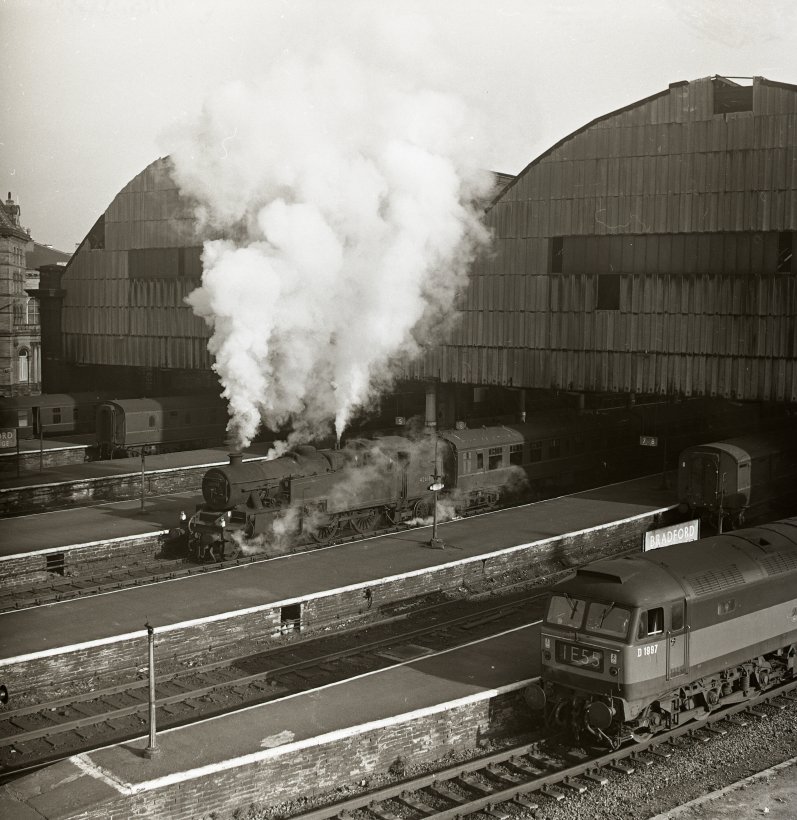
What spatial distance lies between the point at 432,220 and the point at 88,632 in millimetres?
16411

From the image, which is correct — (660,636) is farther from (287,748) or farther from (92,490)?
(92,490)

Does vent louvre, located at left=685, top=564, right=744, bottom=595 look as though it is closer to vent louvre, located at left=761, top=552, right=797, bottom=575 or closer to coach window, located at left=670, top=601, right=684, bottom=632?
coach window, located at left=670, top=601, right=684, bottom=632

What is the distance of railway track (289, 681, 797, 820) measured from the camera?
11.7m

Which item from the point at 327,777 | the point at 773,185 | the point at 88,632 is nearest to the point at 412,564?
the point at 88,632

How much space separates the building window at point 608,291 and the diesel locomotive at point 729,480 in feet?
15.6

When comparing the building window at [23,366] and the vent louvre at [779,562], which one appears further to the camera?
the building window at [23,366]

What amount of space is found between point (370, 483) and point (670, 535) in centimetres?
835

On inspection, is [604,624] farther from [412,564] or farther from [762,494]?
[762,494]

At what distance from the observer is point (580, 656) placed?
1326 cm

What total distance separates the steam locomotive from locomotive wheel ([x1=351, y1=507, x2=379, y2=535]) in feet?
0.09

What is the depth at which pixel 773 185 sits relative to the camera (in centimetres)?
2431

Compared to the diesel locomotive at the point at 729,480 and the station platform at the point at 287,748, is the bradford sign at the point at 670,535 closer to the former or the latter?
the station platform at the point at 287,748

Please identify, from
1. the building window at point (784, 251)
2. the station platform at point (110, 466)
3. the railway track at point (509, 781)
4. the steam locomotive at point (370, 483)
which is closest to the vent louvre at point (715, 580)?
the railway track at point (509, 781)

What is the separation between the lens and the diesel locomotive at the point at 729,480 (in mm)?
24781
